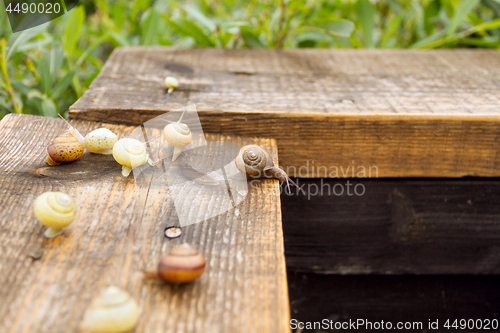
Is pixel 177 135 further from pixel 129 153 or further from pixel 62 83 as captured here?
pixel 62 83

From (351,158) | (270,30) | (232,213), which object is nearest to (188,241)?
(232,213)

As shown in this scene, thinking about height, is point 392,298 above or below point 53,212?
below

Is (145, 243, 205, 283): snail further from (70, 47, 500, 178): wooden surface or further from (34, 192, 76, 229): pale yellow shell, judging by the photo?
(70, 47, 500, 178): wooden surface

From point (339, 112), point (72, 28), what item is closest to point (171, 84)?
point (339, 112)

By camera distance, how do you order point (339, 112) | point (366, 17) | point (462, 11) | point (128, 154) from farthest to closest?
point (366, 17), point (462, 11), point (339, 112), point (128, 154)

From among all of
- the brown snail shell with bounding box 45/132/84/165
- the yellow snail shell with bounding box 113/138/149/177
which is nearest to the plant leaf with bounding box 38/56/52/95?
the brown snail shell with bounding box 45/132/84/165

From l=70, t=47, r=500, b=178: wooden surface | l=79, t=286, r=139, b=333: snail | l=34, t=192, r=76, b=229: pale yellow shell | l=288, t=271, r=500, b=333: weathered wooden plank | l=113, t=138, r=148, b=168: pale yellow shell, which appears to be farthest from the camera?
l=288, t=271, r=500, b=333: weathered wooden plank
